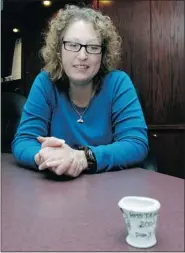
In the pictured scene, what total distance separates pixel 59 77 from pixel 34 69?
868 mm

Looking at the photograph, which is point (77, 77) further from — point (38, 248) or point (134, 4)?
point (134, 4)

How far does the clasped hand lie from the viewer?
22.8 inches

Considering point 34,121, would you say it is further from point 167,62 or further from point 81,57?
point 167,62

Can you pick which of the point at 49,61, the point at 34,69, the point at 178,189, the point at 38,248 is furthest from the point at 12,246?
the point at 34,69

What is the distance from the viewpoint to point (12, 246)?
0.31 m

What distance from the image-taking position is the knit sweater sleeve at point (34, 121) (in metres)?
0.72

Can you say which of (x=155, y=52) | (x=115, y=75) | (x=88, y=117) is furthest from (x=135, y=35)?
(x=88, y=117)

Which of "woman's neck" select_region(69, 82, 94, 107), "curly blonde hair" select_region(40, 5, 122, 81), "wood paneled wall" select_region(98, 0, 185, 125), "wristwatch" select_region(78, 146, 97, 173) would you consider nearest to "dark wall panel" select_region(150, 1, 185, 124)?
"wood paneled wall" select_region(98, 0, 185, 125)

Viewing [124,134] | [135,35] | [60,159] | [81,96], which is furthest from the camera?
[135,35]

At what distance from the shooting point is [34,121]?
2.58 feet

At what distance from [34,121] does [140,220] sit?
0.54 meters

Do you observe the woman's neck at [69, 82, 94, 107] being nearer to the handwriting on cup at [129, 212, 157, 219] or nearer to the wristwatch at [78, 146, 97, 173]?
the wristwatch at [78, 146, 97, 173]

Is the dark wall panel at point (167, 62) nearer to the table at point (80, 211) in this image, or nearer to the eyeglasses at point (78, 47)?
the eyeglasses at point (78, 47)

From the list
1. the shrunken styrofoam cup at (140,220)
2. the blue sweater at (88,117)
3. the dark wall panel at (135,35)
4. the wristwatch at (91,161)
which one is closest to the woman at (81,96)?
the blue sweater at (88,117)
